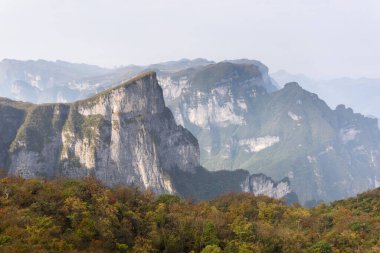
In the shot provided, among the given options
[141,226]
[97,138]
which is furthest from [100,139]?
[141,226]

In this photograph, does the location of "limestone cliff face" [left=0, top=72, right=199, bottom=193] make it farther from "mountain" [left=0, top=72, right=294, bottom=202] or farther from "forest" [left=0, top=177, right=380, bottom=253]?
"forest" [left=0, top=177, right=380, bottom=253]

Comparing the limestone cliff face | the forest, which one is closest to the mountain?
the limestone cliff face

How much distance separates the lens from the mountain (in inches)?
6197

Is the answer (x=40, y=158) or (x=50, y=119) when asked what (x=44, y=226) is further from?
(x=50, y=119)

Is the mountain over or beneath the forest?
over

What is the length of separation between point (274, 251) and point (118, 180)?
114454 millimetres

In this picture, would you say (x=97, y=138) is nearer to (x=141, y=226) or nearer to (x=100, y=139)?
(x=100, y=139)

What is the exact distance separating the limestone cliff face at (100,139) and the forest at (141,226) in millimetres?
94887

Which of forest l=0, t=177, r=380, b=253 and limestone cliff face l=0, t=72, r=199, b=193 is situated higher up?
limestone cliff face l=0, t=72, r=199, b=193

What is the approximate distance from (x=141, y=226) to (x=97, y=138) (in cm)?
11139

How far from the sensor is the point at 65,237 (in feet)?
136

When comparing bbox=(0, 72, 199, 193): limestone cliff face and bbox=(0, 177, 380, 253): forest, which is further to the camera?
bbox=(0, 72, 199, 193): limestone cliff face

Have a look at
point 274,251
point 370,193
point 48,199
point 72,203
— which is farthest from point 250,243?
point 370,193

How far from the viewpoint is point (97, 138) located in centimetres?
15912
